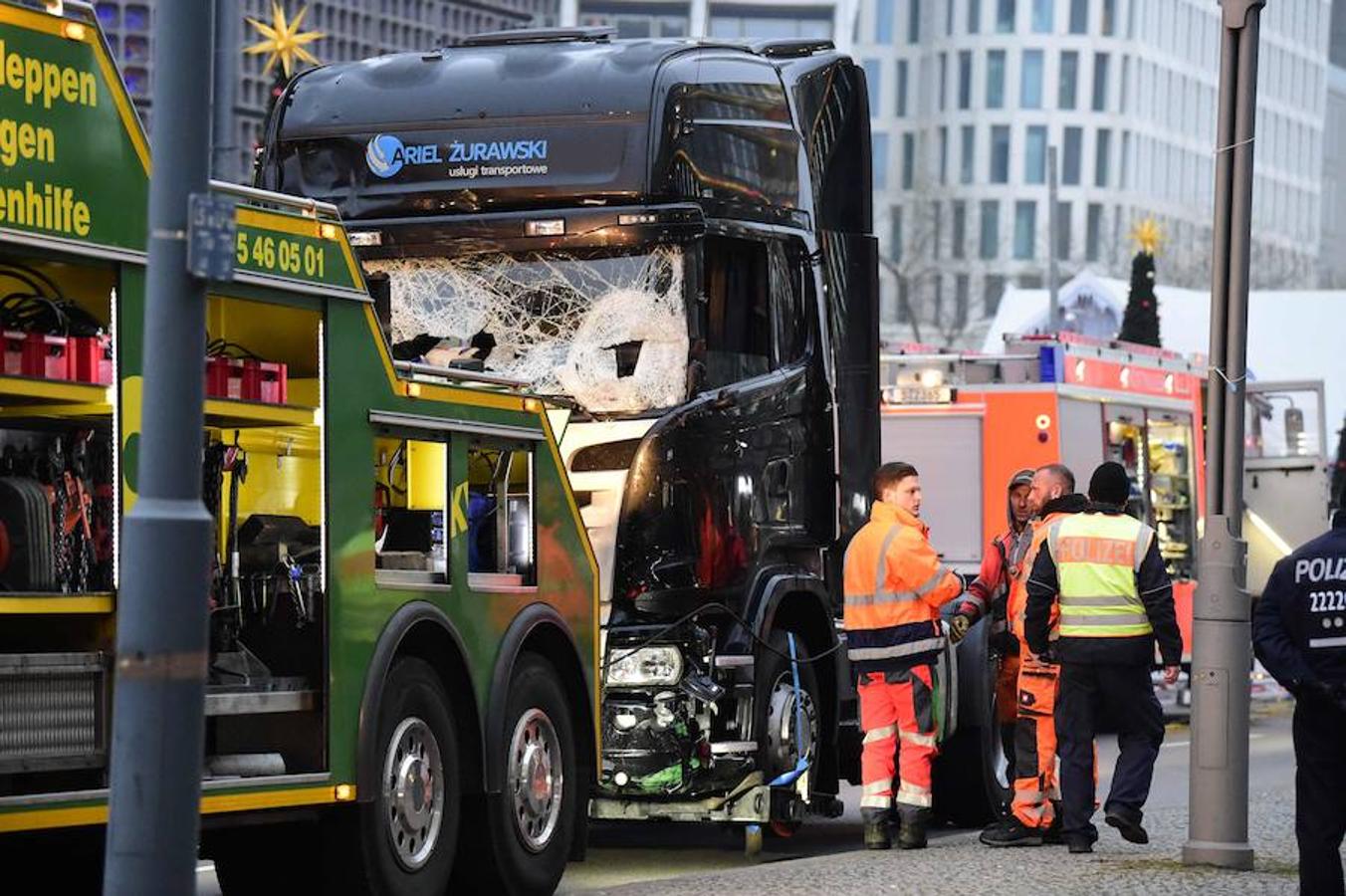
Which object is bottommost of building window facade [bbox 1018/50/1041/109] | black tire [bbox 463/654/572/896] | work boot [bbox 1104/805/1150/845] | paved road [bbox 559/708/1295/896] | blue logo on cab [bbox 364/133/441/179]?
paved road [bbox 559/708/1295/896]

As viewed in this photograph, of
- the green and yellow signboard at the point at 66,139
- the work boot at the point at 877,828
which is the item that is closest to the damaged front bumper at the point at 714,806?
the work boot at the point at 877,828

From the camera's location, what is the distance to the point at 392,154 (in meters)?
13.3

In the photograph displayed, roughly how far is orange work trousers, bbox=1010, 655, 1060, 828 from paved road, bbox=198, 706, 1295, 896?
30cm

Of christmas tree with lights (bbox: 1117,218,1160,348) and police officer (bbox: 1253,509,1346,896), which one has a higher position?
christmas tree with lights (bbox: 1117,218,1160,348)

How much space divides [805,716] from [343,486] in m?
4.28

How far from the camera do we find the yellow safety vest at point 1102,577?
1279 cm

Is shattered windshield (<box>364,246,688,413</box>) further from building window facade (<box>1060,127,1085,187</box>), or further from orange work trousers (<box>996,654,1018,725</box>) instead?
building window facade (<box>1060,127,1085,187</box>)

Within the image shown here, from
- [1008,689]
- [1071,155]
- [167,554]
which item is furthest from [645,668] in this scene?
[1071,155]

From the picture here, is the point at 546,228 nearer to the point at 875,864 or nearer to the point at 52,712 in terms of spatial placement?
the point at 875,864

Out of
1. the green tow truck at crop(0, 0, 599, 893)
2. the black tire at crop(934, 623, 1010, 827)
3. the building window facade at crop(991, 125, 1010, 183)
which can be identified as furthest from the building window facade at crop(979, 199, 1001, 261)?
the green tow truck at crop(0, 0, 599, 893)

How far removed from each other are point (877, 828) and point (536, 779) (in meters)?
2.68

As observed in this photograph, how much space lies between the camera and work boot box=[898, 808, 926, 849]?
1327 cm

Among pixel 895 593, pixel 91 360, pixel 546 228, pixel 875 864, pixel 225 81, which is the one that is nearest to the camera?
pixel 91 360

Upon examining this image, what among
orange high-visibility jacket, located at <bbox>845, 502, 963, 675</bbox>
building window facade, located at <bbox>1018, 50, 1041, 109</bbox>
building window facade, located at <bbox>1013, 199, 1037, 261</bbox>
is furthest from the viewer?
building window facade, located at <bbox>1018, 50, 1041, 109</bbox>
